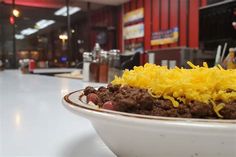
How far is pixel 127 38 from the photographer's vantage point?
7.75 m

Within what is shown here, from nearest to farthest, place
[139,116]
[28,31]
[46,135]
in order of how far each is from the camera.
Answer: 1. [139,116]
2. [46,135]
3. [28,31]

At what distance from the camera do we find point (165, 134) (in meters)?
0.28

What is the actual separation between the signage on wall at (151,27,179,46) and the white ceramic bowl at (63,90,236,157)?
19.1ft

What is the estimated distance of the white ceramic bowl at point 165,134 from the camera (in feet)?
0.85

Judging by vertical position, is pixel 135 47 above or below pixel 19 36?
below

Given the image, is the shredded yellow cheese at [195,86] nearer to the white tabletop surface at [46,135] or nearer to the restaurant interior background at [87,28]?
the white tabletop surface at [46,135]

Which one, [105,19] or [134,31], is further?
[105,19]

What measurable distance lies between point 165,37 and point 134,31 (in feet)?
4.22

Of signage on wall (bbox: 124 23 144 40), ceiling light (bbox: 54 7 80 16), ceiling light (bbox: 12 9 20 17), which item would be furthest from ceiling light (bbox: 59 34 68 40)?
signage on wall (bbox: 124 23 144 40)

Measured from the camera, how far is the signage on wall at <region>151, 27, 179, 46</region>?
600cm

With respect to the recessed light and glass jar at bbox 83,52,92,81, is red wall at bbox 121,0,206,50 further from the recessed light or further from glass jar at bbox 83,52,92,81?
glass jar at bbox 83,52,92,81

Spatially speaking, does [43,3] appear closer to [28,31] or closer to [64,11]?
[64,11]

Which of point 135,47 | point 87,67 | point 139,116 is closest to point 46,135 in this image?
point 139,116

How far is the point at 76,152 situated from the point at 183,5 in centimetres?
589
